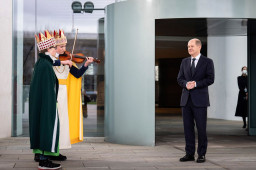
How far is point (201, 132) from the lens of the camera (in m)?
6.50

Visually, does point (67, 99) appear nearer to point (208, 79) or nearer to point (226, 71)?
point (208, 79)

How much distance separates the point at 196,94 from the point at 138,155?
1.46m

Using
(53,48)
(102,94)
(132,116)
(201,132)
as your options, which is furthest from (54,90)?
(102,94)

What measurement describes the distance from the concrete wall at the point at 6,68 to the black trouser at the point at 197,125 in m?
4.85

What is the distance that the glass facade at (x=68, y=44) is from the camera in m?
10.2

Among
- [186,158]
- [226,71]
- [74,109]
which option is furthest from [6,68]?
[226,71]

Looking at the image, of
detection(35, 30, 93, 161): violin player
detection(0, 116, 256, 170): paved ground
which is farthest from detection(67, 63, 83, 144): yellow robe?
detection(0, 116, 256, 170): paved ground

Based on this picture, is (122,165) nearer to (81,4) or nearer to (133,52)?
(133,52)

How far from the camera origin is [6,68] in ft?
33.2

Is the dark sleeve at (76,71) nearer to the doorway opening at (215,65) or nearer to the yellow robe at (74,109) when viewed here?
the yellow robe at (74,109)

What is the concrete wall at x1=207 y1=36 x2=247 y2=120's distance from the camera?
15.7 meters

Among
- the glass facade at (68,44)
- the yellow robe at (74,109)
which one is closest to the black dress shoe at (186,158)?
the yellow robe at (74,109)

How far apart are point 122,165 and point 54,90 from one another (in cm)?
137

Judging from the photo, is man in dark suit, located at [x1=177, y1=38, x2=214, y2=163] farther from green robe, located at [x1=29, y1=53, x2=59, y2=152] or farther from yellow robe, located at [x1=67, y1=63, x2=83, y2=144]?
green robe, located at [x1=29, y1=53, x2=59, y2=152]
